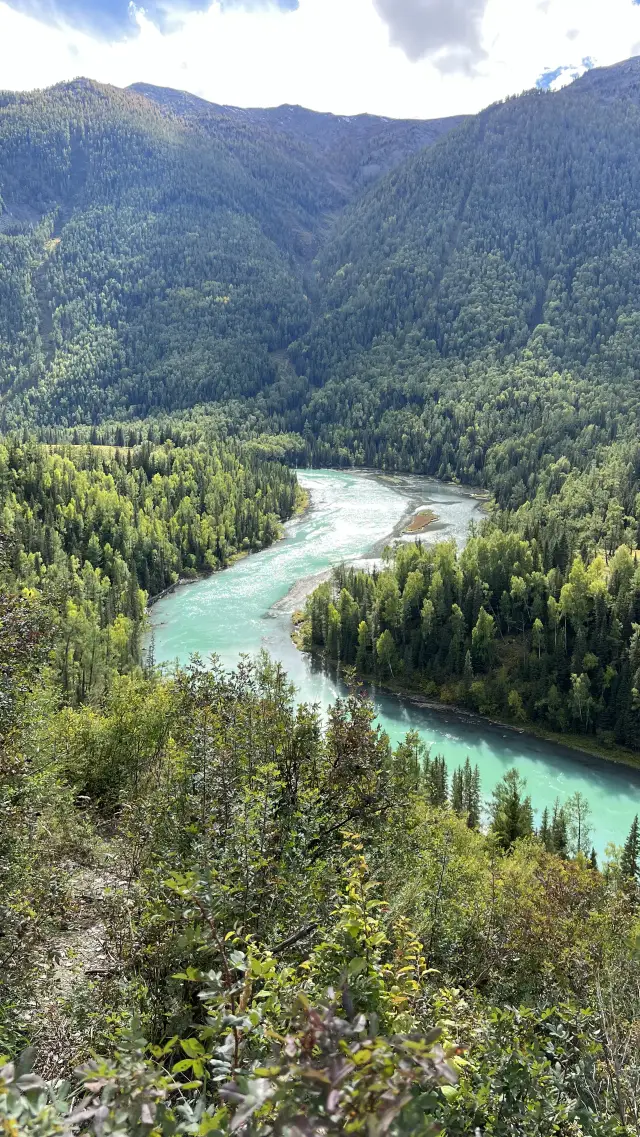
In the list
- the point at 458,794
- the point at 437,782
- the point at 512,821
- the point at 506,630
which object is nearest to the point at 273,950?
the point at 512,821

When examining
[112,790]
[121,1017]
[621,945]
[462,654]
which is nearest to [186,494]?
[462,654]

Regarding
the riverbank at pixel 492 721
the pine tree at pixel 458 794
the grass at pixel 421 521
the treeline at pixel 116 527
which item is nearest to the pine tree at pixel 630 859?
the pine tree at pixel 458 794

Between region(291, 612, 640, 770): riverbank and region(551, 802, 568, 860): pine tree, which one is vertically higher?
region(551, 802, 568, 860): pine tree

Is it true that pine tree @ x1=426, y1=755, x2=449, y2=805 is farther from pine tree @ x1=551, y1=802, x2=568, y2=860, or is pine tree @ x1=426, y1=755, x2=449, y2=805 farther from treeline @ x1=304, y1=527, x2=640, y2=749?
treeline @ x1=304, y1=527, x2=640, y2=749

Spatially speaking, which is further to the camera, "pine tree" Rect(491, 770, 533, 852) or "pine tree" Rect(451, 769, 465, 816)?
"pine tree" Rect(451, 769, 465, 816)

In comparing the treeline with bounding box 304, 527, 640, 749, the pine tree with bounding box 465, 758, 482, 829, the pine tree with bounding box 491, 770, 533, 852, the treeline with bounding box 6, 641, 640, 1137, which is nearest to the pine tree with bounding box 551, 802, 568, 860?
the pine tree with bounding box 491, 770, 533, 852

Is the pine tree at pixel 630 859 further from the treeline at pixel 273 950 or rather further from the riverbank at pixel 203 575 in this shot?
the riverbank at pixel 203 575
